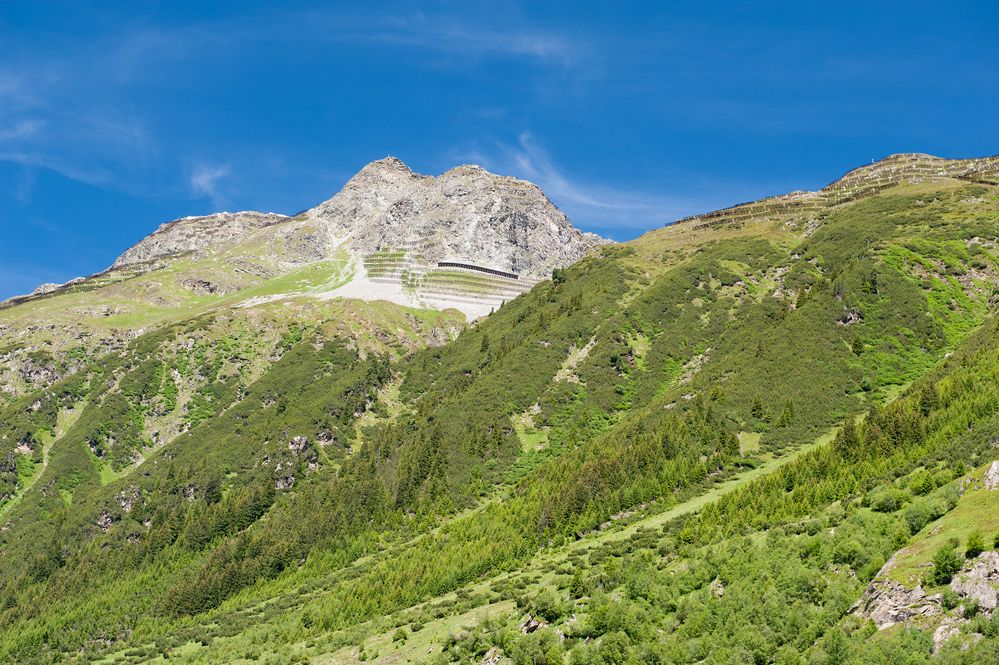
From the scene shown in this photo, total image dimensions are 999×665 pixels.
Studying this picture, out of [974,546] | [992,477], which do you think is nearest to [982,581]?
[974,546]

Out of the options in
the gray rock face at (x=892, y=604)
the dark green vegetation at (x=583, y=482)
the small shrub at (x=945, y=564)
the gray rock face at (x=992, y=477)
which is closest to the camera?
the gray rock face at (x=892, y=604)

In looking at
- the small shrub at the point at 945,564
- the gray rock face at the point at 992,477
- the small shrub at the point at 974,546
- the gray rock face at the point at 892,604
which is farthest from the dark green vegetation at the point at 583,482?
the gray rock face at the point at 992,477

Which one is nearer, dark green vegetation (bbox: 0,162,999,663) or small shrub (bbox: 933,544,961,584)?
small shrub (bbox: 933,544,961,584)

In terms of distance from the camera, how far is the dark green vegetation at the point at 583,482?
181 feet

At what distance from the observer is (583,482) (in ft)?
334

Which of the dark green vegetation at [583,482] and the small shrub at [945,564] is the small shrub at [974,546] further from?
the small shrub at [945,564]

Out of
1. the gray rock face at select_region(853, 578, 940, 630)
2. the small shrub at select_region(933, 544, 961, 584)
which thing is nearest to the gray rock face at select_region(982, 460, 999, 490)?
the small shrub at select_region(933, 544, 961, 584)

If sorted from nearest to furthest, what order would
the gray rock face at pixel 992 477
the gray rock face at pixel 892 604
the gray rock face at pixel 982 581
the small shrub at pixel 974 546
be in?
the gray rock face at pixel 982 581, the gray rock face at pixel 892 604, the small shrub at pixel 974 546, the gray rock face at pixel 992 477

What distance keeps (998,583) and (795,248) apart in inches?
6639

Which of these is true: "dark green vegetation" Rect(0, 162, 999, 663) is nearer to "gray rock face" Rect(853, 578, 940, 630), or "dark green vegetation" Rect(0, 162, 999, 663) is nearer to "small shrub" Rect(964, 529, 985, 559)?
"small shrub" Rect(964, 529, 985, 559)

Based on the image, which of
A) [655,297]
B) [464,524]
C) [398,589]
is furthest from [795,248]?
[398,589]

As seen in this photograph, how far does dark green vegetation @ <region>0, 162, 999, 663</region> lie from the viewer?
181 feet

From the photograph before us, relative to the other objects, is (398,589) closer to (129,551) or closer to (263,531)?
(263,531)

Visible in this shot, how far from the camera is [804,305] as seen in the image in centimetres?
13950
